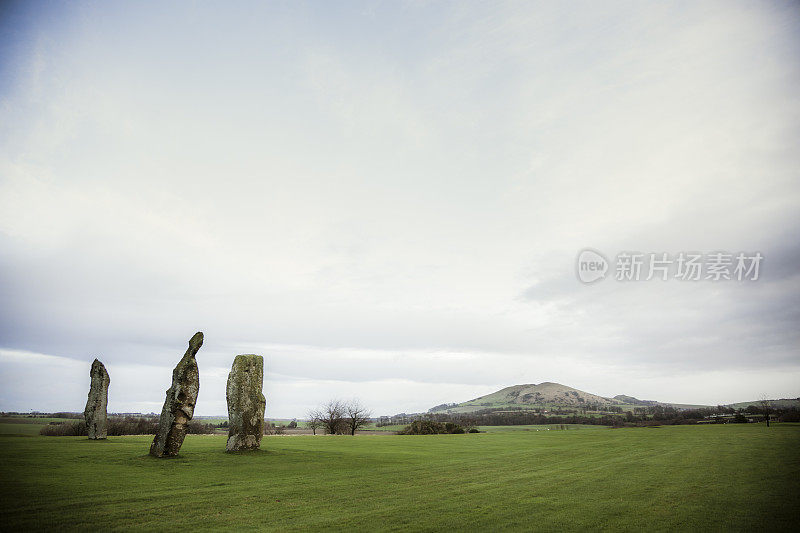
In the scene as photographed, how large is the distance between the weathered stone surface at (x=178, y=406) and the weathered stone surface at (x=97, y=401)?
42.8 ft

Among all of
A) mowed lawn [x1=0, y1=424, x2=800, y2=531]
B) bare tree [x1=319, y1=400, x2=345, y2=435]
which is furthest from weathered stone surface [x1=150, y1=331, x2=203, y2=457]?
bare tree [x1=319, y1=400, x2=345, y2=435]

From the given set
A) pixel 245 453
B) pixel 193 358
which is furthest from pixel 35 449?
pixel 245 453

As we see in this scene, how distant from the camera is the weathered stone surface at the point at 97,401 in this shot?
3231 cm

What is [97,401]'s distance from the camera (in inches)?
1270

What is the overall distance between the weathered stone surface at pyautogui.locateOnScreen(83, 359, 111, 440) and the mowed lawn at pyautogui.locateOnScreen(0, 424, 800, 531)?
29.3ft

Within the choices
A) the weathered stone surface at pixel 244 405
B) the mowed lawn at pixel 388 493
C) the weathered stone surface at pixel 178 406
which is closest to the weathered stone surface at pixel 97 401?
the mowed lawn at pixel 388 493

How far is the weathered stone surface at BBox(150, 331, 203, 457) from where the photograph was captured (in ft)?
74.0

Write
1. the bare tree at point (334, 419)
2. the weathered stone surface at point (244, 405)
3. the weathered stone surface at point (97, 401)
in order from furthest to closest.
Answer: the bare tree at point (334, 419) < the weathered stone surface at point (97, 401) < the weathered stone surface at point (244, 405)

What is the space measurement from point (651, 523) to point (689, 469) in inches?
478

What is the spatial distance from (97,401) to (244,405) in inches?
575

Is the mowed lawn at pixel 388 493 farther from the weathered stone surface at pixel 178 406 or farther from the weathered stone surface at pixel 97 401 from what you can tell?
the weathered stone surface at pixel 97 401

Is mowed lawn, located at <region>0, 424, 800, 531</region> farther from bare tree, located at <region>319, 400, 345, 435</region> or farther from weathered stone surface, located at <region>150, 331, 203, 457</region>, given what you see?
bare tree, located at <region>319, 400, 345, 435</region>

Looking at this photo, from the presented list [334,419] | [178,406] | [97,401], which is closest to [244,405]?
[178,406]

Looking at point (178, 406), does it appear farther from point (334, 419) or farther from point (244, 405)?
point (334, 419)
